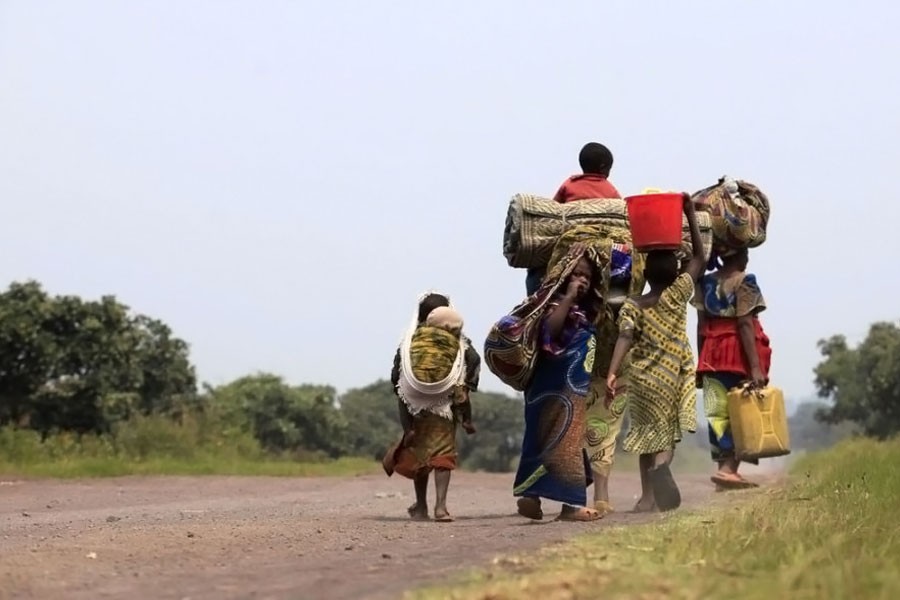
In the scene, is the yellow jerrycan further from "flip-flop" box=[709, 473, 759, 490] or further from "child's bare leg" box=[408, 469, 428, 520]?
"child's bare leg" box=[408, 469, 428, 520]

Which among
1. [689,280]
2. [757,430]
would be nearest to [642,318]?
[689,280]

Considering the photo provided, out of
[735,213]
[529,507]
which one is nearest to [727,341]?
[735,213]

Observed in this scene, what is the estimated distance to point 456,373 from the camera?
8461 millimetres

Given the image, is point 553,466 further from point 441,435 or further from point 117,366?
point 117,366

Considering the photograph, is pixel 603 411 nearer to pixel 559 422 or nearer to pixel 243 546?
pixel 559 422

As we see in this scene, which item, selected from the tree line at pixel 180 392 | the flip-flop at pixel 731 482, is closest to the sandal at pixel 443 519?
the flip-flop at pixel 731 482

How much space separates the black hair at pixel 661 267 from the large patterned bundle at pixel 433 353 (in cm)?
137

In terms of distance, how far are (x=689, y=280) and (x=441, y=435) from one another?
1.92 m

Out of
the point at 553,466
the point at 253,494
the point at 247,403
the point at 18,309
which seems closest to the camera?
the point at 553,466

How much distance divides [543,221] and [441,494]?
189 centimetres

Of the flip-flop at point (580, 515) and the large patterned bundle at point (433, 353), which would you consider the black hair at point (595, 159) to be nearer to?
the large patterned bundle at point (433, 353)

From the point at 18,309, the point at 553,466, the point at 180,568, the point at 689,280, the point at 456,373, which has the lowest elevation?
the point at 180,568

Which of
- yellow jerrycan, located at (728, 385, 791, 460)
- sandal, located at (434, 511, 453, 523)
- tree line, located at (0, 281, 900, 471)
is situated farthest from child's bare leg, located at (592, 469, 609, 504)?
tree line, located at (0, 281, 900, 471)

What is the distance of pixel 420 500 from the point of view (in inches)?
341
